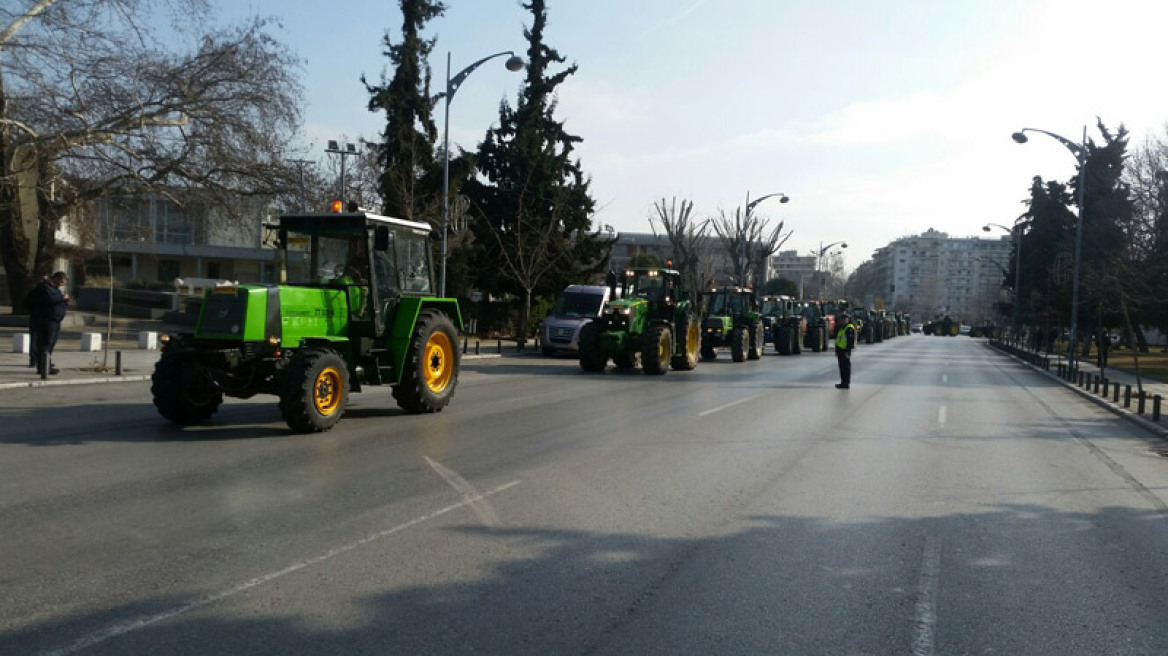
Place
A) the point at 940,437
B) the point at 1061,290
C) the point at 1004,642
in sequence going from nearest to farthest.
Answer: the point at 1004,642, the point at 940,437, the point at 1061,290

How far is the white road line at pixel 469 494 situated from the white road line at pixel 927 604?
308cm

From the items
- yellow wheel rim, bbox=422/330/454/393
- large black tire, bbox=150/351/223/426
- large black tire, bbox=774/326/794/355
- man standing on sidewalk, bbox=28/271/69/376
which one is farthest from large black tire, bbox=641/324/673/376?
large black tire, bbox=774/326/794/355

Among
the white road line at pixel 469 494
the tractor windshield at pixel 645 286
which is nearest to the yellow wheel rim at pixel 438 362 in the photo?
the white road line at pixel 469 494

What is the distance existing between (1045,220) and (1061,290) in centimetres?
2320

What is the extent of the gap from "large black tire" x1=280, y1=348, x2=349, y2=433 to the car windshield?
21.4 meters

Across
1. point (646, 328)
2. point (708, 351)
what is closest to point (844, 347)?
point (646, 328)

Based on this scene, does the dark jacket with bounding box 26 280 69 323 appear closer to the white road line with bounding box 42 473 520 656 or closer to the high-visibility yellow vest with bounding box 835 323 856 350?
the white road line with bounding box 42 473 520 656

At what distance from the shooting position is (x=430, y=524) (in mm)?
7020

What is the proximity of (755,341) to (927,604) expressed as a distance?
28.1m

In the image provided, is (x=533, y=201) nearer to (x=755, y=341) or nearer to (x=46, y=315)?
(x=755, y=341)

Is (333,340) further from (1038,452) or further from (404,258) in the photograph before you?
(1038,452)

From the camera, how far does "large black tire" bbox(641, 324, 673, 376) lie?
23.4 meters

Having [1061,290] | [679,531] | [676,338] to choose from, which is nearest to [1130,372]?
[1061,290]

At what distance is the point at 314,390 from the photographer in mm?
11133
